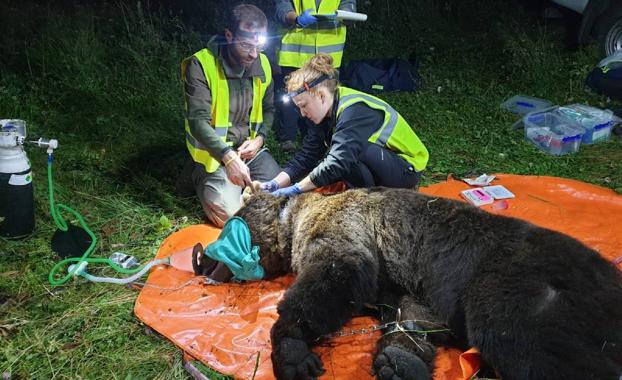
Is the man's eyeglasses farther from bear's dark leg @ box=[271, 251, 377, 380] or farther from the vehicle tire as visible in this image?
the vehicle tire

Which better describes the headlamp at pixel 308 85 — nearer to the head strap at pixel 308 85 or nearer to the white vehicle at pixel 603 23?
the head strap at pixel 308 85

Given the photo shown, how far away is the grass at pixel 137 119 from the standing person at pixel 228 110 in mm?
381

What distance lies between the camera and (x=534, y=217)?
4.73 meters

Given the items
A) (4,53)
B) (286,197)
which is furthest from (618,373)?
(4,53)

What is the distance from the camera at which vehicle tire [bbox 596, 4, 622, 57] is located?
25.8ft

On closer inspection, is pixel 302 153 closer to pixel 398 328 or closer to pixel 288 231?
pixel 288 231

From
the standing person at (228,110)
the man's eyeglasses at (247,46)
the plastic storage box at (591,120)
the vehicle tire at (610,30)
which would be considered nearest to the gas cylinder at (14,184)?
the standing person at (228,110)

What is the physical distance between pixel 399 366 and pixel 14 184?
3190 millimetres

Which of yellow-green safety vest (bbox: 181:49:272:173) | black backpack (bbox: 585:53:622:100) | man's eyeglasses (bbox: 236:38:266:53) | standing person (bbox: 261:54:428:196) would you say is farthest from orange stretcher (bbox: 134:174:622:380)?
black backpack (bbox: 585:53:622:100)

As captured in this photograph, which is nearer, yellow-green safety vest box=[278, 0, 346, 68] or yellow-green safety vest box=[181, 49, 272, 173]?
yellow-green safety vest box=[181, 49, 272, 173]

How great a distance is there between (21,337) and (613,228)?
4485 millimetres

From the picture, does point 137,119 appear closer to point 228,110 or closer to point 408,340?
point 228,110

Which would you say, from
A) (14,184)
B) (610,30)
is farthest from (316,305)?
(610,30)

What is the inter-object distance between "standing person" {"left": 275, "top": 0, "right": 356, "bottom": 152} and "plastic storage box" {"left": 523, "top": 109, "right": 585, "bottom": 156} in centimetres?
251
